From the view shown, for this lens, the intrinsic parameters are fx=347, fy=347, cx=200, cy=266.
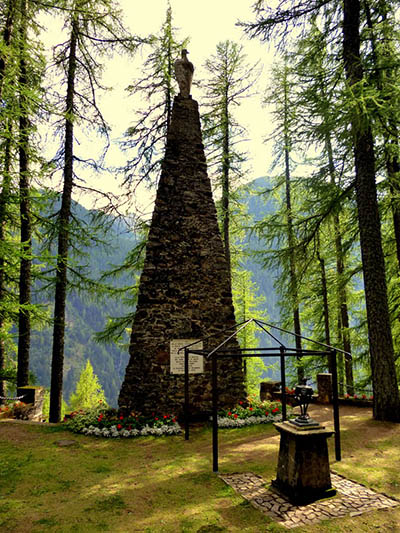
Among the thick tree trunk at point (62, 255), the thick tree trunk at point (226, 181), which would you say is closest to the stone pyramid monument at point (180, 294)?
the thick tree trunk at point (62, 255)

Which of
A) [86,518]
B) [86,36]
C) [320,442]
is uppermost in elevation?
[86,36]

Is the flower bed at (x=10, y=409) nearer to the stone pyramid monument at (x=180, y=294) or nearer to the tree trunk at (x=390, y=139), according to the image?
the stone pyramid monument at (x=180, y=294)

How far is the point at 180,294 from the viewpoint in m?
9.45

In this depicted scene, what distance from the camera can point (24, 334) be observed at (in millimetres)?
10422

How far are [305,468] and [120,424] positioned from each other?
493 centimetres

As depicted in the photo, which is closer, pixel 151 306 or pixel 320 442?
pixel 320 442

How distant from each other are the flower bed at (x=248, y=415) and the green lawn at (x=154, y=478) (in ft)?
1.21

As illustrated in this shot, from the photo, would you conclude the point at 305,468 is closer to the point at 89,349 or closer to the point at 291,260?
the point at 291,260

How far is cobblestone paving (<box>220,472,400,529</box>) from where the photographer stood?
3.82 metres

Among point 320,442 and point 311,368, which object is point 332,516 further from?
point 311,368

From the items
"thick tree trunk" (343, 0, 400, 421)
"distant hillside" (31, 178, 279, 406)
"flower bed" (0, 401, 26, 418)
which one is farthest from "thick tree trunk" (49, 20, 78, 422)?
Answer: "distant hillside" (31, 178, 279, 406)

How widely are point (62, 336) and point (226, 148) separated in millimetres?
10005

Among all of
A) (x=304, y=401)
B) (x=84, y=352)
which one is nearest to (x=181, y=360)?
(x=304, y=401)

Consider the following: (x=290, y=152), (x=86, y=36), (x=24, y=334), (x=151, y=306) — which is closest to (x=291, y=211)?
(x=290, y=152)
